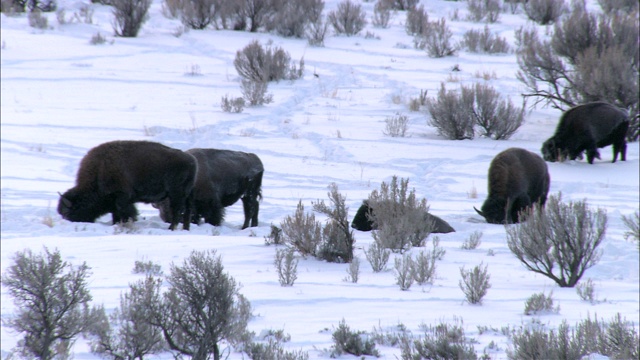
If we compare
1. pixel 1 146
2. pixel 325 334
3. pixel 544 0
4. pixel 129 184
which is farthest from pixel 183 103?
pixel 544 0

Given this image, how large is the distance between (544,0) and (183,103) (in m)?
19.2

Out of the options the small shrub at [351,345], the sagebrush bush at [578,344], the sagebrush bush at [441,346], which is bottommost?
the small shrub at [351,345]

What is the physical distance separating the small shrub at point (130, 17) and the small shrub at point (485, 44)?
11246 mm

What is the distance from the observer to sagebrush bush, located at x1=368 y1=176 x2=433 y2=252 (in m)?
8.24

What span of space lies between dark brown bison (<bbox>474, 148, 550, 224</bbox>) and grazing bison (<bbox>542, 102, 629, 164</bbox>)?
3.45m

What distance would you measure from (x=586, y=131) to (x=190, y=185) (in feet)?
27.0

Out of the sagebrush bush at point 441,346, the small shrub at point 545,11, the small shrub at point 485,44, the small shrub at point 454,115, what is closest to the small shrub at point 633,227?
the sagebrush bush at point 441,346

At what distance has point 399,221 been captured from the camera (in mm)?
8438

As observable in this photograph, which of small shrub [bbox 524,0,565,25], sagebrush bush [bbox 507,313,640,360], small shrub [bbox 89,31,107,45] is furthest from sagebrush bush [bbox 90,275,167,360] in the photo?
small shrub [bbox 524,0,565,25]

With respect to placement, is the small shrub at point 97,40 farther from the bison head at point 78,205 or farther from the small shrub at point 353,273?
the small shrub at point 353,273

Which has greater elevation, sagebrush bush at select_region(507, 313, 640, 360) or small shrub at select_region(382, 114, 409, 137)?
sagebrush bush at select_region(507, 313, 640, 360)

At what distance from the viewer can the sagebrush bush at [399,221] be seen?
27.0 feet

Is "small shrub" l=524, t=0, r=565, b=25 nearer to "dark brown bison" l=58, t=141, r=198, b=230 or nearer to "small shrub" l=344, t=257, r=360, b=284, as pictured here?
"dark brown bison" l=58, t=141, r=198, b=230

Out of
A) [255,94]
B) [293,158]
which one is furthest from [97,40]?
[293,158]
